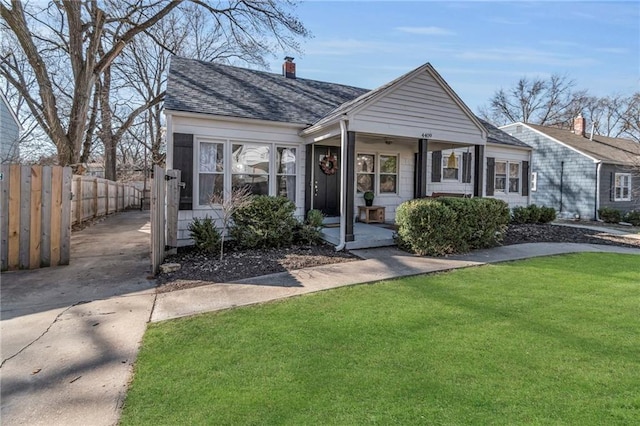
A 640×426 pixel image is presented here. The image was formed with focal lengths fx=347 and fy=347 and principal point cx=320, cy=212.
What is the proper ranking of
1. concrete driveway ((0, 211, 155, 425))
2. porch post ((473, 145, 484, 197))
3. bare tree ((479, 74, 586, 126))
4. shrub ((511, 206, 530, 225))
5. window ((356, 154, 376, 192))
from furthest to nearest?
bare tree ((479, 74, 586, 126)) → shrub ((511, 206, 530, 225)) → window ((356, 154, 376, 192)) → porch post ((473, 145, 484, 197)) → concrete driveway ((0, 211, 155, 425))

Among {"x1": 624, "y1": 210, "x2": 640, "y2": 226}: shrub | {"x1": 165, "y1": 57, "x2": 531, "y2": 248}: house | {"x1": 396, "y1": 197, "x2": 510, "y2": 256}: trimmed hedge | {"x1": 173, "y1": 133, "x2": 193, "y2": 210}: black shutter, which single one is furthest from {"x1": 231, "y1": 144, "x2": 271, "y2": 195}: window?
{"x1": 624, "y1": 210, "x2": 640, "y2": 226}: shrub

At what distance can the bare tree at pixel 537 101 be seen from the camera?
32781 mm

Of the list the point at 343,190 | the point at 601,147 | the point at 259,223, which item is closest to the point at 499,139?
the point at 343,190

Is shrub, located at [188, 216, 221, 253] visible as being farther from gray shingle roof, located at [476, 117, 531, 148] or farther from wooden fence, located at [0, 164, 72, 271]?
gray shingle roof, located at [476, 117, 531, 148]

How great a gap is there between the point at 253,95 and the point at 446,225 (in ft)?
21.1

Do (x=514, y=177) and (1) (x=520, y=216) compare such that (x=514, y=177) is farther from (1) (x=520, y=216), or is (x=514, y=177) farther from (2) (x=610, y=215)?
(2) (x=610, y=215)

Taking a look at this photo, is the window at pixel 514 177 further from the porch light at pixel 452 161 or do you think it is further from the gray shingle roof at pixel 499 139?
the porch light at pixel 452 161

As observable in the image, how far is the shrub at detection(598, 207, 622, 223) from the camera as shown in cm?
1597

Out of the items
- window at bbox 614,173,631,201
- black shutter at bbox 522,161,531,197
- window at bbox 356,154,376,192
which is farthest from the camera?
window at bbox 614,173,631,201

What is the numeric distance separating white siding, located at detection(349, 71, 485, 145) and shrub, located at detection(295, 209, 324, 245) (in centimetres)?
Answer: 230

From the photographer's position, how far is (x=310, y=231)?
8.18 m

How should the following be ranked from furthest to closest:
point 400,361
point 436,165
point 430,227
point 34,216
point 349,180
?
point 436,165 < point 349,180 < point 430,227 < point 34,216 < point 400,361

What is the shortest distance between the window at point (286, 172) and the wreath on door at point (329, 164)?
1030 millimetres

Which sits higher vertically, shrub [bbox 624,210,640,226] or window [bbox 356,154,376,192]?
window [bbox 356,154,376,192]
